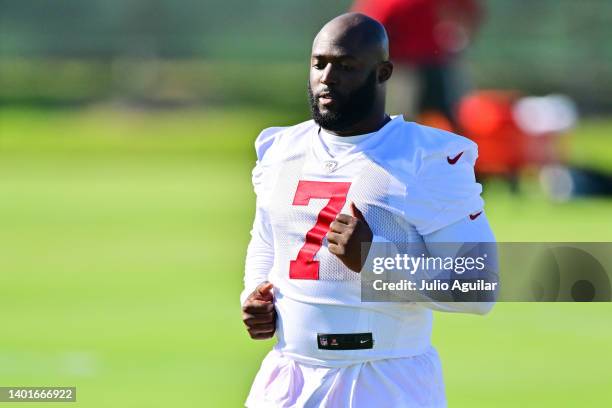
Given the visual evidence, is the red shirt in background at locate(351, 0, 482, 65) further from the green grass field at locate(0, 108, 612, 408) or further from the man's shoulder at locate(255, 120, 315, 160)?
the man's shoulder at locate(255, 120, 315, 160)

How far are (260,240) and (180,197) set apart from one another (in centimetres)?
1650

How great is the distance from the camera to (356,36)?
15.8 feet

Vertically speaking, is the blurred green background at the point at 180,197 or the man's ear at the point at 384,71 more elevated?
the man's ear at the point at 384,71

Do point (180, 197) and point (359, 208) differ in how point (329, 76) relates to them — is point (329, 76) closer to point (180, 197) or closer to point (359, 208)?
point (359, 208)

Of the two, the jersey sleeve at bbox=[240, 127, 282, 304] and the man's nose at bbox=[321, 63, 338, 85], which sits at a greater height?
the man's nose at bbox=[321, 63, 338, 85]

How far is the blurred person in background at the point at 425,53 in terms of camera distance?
1781 centimetres

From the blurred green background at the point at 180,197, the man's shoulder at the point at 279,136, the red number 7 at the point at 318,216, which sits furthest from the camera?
the blurred green background at the point at 180,197

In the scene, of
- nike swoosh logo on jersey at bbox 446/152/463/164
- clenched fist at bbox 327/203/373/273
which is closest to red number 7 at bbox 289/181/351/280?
clenched fist at bbox 327/203/373/273

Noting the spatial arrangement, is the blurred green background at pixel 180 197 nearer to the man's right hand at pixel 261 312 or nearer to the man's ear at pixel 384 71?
the man's right hand at pixel 261 312

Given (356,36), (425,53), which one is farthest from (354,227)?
(425,53)

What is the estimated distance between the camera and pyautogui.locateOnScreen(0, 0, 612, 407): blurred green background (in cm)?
1014

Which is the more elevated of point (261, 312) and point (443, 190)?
point (443, 190)

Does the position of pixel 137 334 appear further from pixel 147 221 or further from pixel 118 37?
pixel 118 37

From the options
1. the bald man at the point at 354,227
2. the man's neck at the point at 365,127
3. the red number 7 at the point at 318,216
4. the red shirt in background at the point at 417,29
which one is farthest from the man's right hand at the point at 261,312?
the red shirt in background at the point at 417,29
